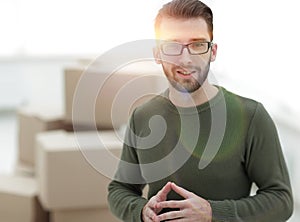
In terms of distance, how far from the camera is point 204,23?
0.67 metres

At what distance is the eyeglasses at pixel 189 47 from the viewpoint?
26.4 inches

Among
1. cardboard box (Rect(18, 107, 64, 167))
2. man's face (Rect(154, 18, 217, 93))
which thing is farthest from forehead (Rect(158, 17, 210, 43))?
cardboard box (Rect(18, 107, 64, 167))

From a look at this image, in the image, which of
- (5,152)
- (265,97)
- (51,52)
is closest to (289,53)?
(265,97)

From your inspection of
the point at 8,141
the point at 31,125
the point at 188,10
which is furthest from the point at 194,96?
the point at 8,141

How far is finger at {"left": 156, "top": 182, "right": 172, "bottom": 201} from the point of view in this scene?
696 mm

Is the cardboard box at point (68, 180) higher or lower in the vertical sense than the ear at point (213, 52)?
lower

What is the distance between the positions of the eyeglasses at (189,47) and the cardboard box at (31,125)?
1627 mm

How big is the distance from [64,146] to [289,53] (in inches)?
38.7

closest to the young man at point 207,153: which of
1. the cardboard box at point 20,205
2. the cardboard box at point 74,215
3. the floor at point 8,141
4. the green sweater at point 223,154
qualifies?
the green sweater at point 223,154

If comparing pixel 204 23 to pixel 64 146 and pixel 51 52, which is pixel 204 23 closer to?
pixel 64 146

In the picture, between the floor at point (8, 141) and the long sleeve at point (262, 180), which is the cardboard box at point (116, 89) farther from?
the floor at point (8, 141)

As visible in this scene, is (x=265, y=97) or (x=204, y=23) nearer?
(x=204, y=23)

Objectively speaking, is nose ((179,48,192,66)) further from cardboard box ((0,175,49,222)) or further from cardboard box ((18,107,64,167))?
cardboard box ((18,107,64,167))

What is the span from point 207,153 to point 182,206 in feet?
0.26
